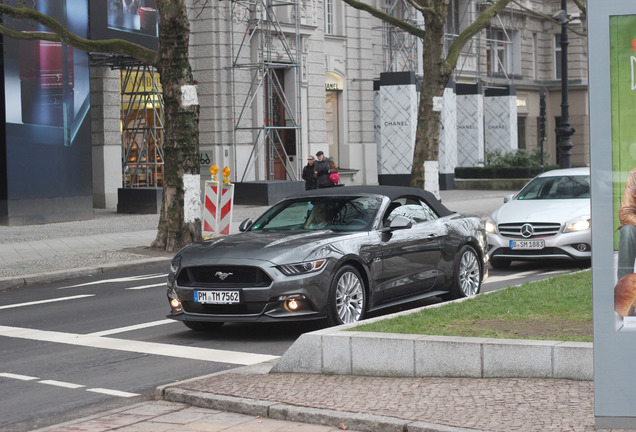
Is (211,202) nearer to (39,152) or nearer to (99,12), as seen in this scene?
(39,152)

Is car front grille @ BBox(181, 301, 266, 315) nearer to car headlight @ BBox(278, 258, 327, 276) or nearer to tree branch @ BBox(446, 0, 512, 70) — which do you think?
car headlight @ BBox(278, 258, 327, 276)

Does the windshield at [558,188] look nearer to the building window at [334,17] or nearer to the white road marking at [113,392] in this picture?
the white road marking at [113,392]

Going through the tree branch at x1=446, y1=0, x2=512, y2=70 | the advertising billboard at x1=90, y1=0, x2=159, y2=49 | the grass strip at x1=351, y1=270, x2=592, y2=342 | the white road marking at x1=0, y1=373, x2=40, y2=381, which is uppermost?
the advertising billboard at x1=90, y1=0, x2=159, y2=49

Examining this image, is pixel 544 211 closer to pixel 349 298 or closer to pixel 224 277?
pixel 349 298

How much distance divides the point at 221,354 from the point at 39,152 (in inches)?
713

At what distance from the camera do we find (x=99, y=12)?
28031 millimetres

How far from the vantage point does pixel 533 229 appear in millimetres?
15664

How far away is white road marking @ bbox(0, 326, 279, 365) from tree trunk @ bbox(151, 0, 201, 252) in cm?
842

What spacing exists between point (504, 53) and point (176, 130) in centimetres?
3878

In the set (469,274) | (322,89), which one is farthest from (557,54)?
(469,274)

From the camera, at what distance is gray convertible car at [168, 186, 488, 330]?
396 inches

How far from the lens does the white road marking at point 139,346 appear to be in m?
9.34

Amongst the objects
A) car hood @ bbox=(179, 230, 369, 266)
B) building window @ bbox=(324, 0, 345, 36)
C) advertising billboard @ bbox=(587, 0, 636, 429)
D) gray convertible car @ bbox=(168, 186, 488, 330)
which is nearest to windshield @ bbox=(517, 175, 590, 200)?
gray convertible car @ bbox=(168, 186, 488, 330)

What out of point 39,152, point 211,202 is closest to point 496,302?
point 211,202
